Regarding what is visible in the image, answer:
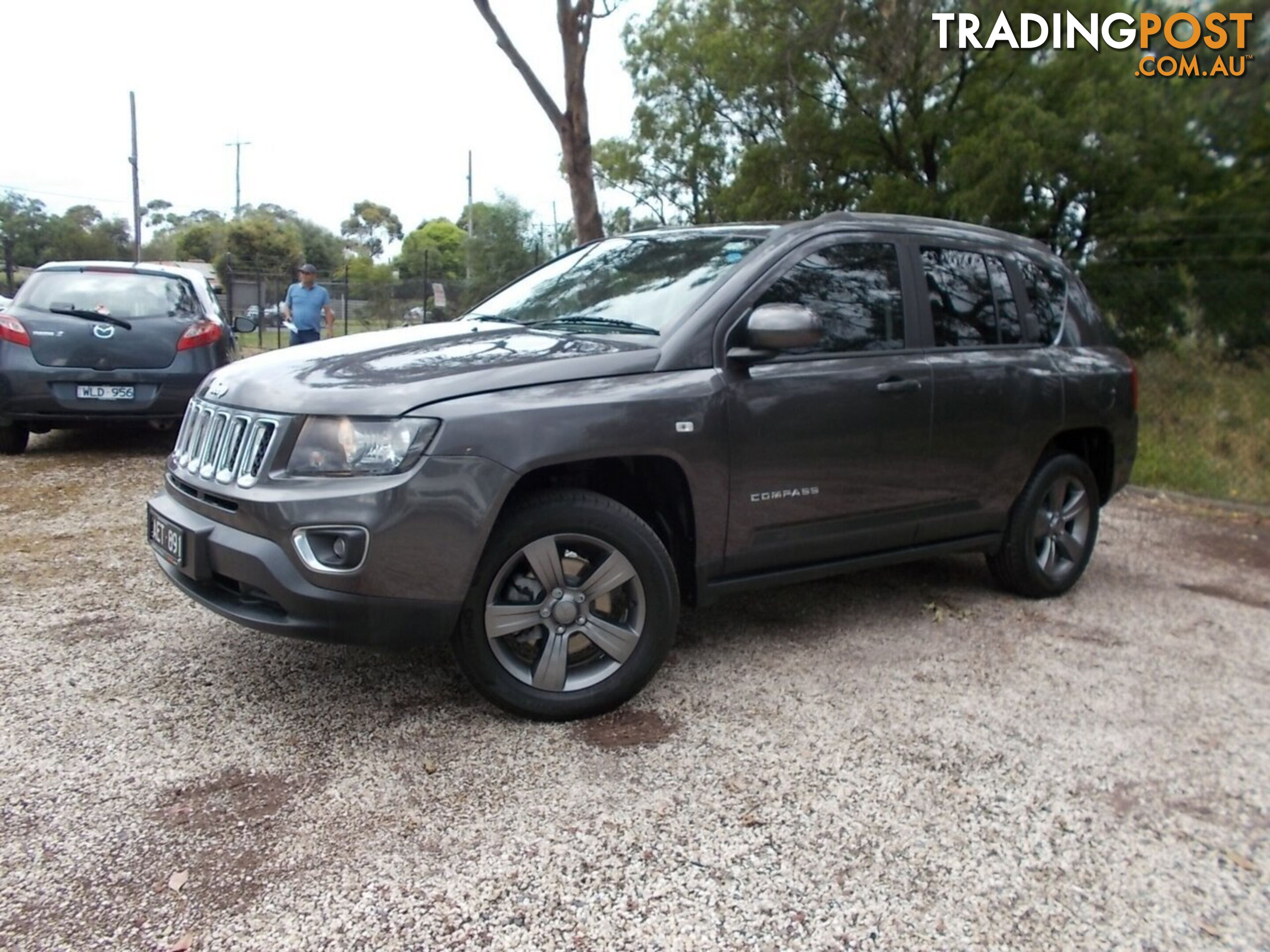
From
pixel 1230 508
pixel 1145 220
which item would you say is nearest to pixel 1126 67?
pixel 1145 220

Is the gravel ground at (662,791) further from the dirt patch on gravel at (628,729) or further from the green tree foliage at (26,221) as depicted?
the green tree foliage at (26,221)

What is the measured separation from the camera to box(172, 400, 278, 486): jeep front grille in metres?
3.12

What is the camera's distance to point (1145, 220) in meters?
12.9

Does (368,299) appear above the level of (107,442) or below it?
above

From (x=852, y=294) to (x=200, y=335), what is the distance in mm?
5458

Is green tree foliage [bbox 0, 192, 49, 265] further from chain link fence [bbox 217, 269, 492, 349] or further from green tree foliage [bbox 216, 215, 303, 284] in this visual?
chain link fence [bbox 217, 269, 492, 349]

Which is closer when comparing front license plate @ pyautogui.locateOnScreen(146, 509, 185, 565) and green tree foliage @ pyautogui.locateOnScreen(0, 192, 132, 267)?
→ front license plate @ pyautogui.locateOnScreen(146, 509, 185, 565)

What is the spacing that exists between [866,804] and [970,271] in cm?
270

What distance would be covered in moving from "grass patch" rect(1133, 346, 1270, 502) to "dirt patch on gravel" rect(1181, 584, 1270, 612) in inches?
69.5

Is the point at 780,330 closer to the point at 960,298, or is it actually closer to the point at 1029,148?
the point at 960,298

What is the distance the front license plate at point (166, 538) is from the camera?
326cm

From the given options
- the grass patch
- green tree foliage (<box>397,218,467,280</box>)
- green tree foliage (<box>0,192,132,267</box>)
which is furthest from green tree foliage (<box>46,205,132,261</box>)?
the grass patch

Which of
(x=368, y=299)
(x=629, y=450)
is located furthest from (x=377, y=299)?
(x=629, y=450)

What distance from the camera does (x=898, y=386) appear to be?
4086mm
